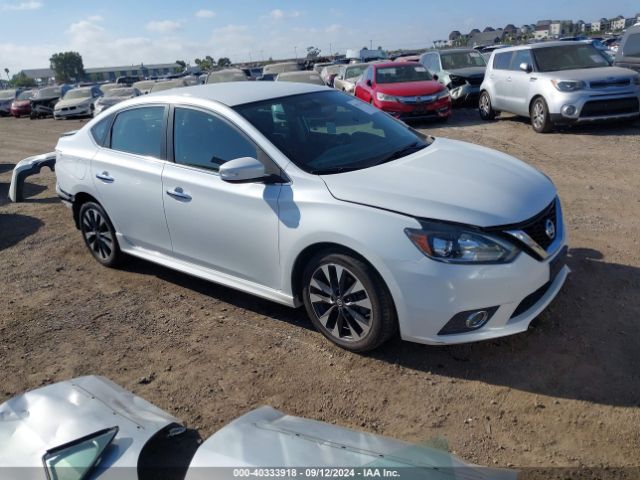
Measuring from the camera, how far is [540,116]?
35.0 ft

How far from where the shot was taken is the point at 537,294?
338cm

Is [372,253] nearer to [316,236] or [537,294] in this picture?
[316,236]

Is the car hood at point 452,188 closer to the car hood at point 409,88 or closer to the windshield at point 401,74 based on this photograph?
the car hood at point 409,88

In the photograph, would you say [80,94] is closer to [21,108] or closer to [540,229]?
[21,108]

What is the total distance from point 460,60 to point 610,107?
696 centimetres

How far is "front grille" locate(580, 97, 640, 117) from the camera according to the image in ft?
32.4

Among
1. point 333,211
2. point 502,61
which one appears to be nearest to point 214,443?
point 333,211

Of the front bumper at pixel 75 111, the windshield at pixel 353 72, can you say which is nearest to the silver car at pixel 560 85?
the windshield at pixel 353 72

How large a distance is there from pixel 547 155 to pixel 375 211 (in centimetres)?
659

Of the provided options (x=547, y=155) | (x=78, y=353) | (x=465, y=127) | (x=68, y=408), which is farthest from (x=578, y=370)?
(x=465, y=127)

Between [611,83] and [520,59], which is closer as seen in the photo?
[611,83]

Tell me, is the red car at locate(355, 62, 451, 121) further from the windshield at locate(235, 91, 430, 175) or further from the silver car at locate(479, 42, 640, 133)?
the windshield at locate(235, 91, 430, 175)

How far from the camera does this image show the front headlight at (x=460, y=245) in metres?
3.11

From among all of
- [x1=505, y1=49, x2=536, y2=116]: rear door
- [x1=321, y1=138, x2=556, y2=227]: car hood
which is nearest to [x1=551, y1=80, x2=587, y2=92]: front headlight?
[x1=505, y1=49, x2=536, y2=116]: rear door
